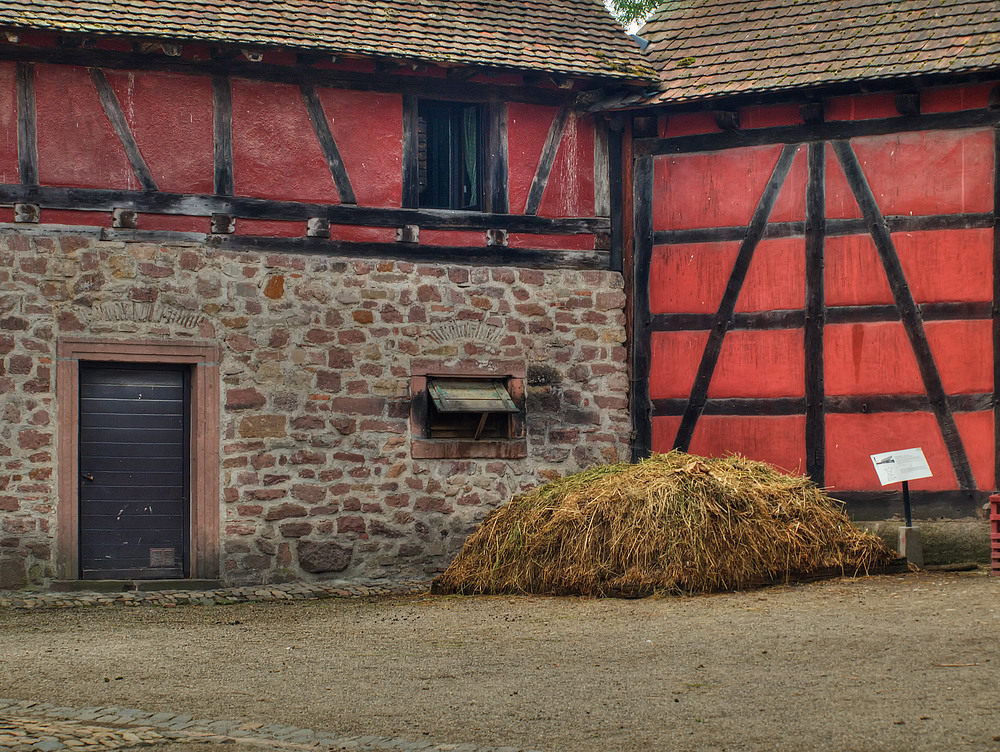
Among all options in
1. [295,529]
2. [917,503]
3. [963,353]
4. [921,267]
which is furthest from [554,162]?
[917,503]

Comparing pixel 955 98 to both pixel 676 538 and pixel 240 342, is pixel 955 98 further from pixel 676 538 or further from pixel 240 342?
pixel 240 342

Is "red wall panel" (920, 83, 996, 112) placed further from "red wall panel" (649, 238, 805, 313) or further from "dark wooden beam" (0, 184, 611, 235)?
"dark wooden beam" (0, 184, 611, 235)

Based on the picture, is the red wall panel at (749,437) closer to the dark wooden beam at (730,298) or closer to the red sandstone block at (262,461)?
the dark wooden beam at (730,298)

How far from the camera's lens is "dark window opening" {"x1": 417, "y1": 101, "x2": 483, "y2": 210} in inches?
442

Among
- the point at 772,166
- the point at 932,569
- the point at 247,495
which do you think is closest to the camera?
the point at 932,569

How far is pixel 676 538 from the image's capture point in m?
8.67

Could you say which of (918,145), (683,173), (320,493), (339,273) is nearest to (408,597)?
(320,493)

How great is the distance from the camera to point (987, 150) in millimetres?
10312

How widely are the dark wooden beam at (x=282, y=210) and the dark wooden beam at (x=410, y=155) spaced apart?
5.3 inches

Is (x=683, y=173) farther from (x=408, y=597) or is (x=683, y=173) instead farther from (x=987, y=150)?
(x=408, y=597)

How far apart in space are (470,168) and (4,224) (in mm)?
3912

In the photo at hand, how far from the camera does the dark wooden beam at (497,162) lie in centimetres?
1109

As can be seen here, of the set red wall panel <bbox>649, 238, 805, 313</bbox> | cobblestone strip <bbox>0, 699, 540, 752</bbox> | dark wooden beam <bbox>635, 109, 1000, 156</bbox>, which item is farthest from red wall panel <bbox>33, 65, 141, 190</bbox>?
cobblestone strip <bbox>0, 699, 540, 752</bbox>

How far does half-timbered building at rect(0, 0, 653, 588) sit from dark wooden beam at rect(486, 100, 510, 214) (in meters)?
0.02
